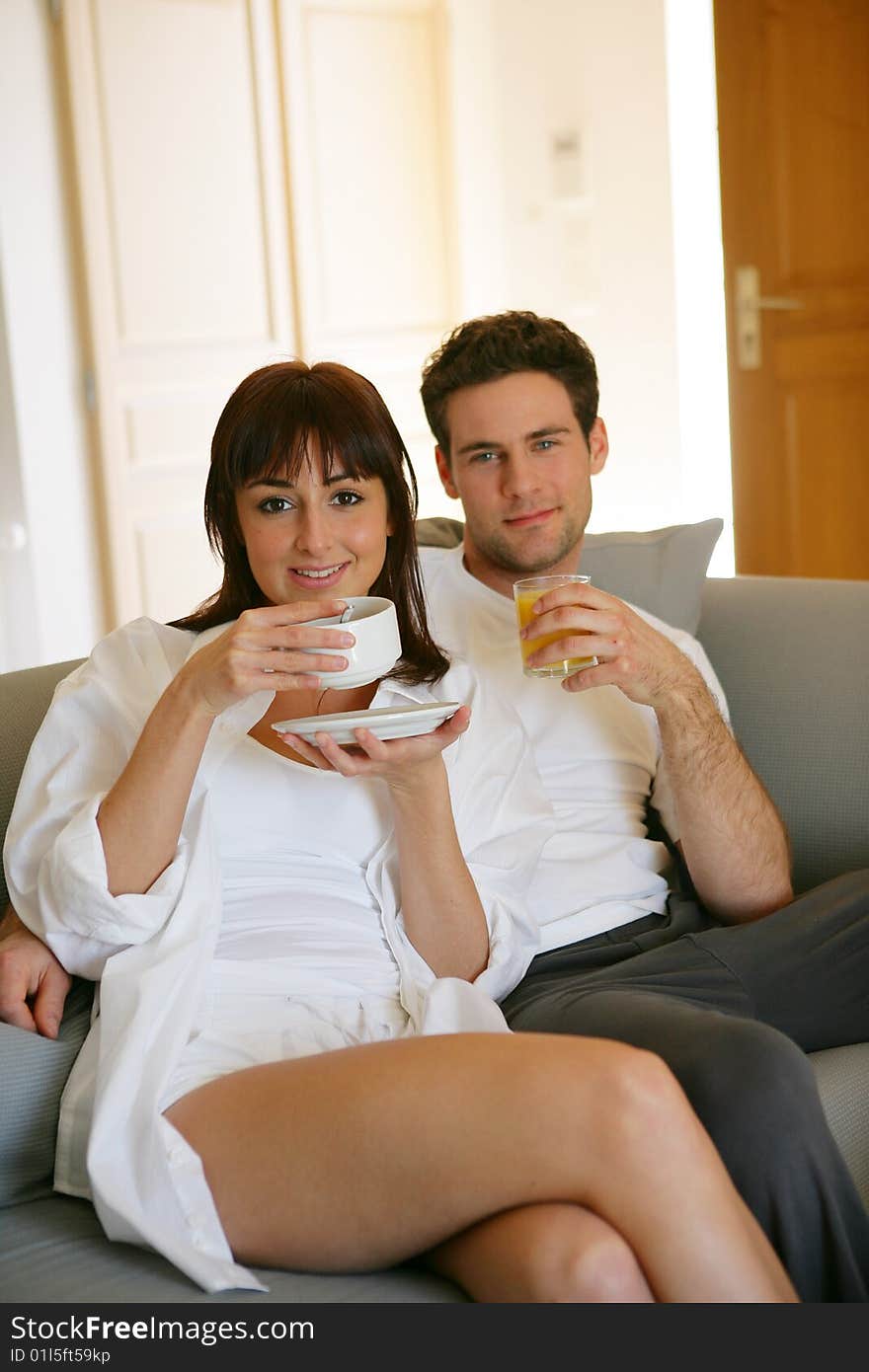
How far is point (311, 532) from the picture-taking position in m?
1.69

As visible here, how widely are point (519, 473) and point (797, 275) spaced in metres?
2.84

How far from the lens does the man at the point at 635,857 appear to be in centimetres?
142

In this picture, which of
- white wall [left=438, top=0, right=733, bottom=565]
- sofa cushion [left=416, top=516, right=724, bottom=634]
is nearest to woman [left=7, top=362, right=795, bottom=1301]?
sofa cushion [left=416, top=516, right=724, bottom=634]

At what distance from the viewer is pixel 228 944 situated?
1.64m

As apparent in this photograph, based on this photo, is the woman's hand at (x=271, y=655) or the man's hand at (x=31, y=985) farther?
the man's hand at (x=31, y=985)

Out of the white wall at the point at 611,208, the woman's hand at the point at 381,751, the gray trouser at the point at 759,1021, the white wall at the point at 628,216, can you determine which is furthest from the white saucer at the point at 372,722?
the white wall at the point at 628,216

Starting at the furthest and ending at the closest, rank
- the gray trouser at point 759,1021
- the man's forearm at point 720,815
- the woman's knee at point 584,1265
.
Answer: the man's forearm at point 720,815
the gray trouser at point 759,1021
the woman's knee at point 584,1265

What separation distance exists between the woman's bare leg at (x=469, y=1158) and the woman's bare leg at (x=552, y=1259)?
0.05 feet

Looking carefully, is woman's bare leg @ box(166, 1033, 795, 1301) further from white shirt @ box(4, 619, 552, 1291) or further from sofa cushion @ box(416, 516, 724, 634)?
sofa cushion @ box(416, 516, 724, 634)

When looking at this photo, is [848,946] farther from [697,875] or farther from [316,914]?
[316,914]

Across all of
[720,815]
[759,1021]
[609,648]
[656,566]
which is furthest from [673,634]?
[759,1021]

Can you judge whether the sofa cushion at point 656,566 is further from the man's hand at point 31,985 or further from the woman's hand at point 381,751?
the man's hand at point 31,985
